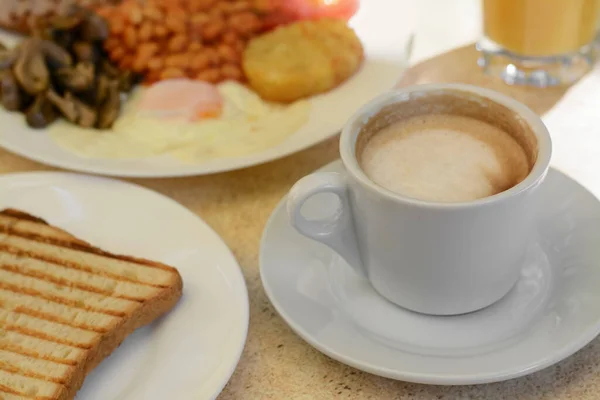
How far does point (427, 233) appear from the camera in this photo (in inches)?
31.9

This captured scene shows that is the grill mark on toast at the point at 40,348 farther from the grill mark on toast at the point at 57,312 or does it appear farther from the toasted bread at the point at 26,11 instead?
the toasted bread at the point at 26,11

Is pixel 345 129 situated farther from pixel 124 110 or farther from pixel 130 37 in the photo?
pixel 130 37

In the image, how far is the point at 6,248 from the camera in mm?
1022

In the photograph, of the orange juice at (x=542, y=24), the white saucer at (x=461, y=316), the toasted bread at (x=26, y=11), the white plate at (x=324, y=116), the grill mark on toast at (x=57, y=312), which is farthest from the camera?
the toasted bread at (x=26, y=11)

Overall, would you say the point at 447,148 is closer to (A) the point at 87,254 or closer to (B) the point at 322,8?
(A) the point at 87,254

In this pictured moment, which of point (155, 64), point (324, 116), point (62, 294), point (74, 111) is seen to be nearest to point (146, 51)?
point (155, 64)

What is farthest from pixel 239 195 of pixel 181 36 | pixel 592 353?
pixel 592 353

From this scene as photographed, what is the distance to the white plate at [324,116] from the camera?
3.92 ft

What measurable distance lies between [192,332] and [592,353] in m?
0.52

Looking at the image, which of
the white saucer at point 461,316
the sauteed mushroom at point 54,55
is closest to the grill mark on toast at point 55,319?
the white saucer at point 461,316

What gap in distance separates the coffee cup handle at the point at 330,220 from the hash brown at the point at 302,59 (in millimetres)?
558

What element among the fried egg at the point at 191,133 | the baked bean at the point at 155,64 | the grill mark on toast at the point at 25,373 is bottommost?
the fried egg at the point at 191,133

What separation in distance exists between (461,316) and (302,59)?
0.75m

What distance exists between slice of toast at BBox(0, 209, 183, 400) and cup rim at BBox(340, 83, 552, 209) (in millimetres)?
293
